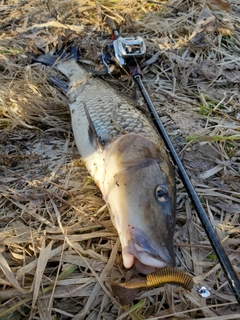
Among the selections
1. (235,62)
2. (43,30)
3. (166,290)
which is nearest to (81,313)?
(166,290)

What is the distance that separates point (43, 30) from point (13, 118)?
171 cm

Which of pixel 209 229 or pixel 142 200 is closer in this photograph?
pixel 209 229

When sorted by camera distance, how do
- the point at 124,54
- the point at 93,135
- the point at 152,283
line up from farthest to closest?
the point at 124,54 → the point at 93,135 → the point at 152,283

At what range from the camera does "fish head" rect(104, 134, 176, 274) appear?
197 cm

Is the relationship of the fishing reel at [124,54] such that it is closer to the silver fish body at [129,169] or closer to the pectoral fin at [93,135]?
the silver fish body at [129,169]

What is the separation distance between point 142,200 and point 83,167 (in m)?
0.79

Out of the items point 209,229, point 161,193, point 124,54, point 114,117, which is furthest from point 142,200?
point 124,54

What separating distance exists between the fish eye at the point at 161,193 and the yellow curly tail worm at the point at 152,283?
44 cm

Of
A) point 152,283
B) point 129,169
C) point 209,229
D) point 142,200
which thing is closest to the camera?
point 152,283

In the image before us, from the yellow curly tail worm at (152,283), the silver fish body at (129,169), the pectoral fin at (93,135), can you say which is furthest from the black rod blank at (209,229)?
the pectoral fin at (93,135)

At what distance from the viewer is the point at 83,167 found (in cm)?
281

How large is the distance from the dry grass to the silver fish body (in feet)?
0.51

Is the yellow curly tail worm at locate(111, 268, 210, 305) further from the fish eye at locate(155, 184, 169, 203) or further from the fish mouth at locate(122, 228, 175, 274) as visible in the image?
the fish eye at locate(155, 184, 169, 203)

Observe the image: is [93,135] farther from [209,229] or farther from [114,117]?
[209,229]
